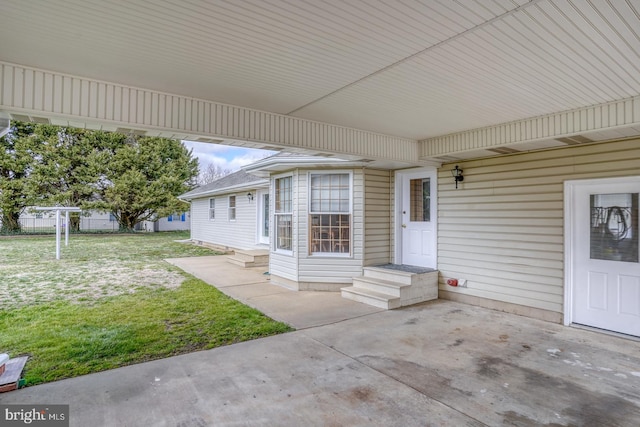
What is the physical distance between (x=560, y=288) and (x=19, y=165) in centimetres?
2491

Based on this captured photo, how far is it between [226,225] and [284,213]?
7001 millimetres

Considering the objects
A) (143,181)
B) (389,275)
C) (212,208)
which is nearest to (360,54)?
(389,275)

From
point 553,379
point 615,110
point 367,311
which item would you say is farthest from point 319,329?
point 615,110

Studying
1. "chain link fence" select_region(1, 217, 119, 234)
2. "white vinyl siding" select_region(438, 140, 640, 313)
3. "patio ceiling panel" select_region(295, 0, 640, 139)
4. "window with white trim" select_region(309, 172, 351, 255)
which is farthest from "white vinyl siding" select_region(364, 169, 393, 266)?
"chain link fence" select_region(1, 217, 119, 234)

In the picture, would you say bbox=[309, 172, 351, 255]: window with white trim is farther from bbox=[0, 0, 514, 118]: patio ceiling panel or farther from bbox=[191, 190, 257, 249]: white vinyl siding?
bbox=[191, 190, 257, 249]: white vinyl siding

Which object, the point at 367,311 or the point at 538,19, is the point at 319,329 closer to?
the point at 367,311

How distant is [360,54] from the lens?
2.82m

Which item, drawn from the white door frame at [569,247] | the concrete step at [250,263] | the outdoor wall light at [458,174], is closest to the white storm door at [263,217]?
the concrete step at [250,263]

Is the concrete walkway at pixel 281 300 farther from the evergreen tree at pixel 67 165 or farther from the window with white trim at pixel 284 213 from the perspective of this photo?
the evergreen tree at pixel 67 165

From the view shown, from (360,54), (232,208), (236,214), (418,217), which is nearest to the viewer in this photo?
(360,54)

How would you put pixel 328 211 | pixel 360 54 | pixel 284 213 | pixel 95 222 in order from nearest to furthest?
1. pixel 360 54
2. pixel 328 211
3. pixel 284 213
4. pixel 95 222

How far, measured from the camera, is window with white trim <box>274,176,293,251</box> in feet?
24.5

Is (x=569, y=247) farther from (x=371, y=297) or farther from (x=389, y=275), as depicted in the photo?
(x=371, y=297)

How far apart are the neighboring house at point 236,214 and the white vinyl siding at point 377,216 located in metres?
3.92
